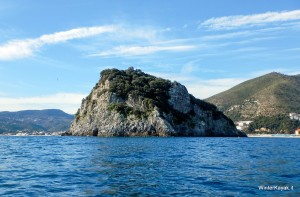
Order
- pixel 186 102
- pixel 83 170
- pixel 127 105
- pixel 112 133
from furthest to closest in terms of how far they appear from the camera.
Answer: pixel 186 102
pixel 127 105
pixel 112 133
pixel 83 170

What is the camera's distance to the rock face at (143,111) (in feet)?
530

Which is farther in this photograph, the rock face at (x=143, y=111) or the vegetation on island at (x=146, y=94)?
the vegetation on island at (x=146, y=94)

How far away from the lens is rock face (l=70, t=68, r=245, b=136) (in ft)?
530

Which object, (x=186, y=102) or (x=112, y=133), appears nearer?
(x=112, y=133)

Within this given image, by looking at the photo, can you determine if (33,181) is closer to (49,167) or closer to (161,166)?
(49,167)

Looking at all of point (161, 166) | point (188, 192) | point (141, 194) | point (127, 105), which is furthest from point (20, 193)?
point (127, 105)

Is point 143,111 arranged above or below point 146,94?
below

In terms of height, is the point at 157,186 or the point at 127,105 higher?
the point at 127,105

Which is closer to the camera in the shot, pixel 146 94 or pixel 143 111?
pixel 143 111

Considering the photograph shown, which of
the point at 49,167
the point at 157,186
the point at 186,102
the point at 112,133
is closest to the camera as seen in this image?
the point at 157,186

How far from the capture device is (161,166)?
119ft

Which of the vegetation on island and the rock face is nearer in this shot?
the rock face

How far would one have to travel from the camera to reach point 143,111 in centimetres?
16938

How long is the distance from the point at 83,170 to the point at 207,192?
13.8 metres
